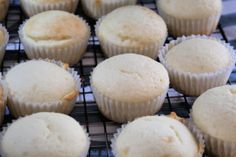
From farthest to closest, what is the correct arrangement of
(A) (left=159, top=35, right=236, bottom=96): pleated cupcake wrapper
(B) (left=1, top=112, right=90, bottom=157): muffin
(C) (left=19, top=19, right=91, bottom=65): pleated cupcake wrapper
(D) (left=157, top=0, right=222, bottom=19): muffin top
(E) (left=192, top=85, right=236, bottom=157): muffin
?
(D) (left=157, top=0, right=222, bottom=19): muffin top → (C) (left=19, top=19, right=91, bottom=65): pleated cupcake wrapper → (A) (left=159, top=35, right=236, bottom=96): pleated cupcake wrapper → (E) (left=192, top=85, right=236, bottom=157): muffin → (B) (left=1, top=112, right=90, bottom=157): muffin

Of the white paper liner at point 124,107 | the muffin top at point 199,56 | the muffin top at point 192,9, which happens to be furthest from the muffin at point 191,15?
the white paper liner at point 124,107

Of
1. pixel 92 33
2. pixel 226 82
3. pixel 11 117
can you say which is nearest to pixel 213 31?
pixel 226 82

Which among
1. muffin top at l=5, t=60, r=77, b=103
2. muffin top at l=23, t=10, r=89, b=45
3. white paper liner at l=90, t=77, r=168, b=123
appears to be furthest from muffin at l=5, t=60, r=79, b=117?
muffin top at l=23, t=10, r=89, b=45

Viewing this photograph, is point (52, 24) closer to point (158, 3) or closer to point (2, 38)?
point (2, 38)

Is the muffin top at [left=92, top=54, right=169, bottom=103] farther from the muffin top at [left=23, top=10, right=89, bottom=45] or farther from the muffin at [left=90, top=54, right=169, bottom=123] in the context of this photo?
the muffin top at [left=23, top=10, right=89, bottom=45]

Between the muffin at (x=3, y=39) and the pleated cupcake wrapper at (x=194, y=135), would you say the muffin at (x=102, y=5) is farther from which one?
the pleated cupcake wrapper at (x=194, y=135)

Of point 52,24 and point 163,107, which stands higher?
point 52,24
